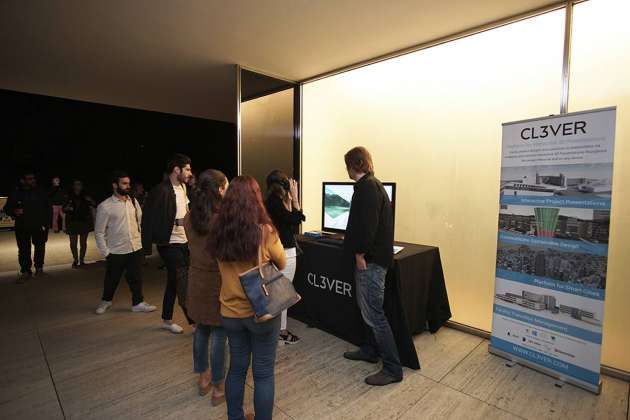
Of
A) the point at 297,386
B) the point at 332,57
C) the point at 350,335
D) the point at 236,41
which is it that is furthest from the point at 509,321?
the point at 236,41

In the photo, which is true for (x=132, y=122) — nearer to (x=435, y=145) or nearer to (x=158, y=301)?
(x=158, y=301)

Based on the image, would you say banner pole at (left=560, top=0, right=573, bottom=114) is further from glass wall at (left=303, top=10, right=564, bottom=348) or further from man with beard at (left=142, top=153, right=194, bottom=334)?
man with beard at (left=142, top=153, right=194, bottom=334)

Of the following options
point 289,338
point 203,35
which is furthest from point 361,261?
point 203,35

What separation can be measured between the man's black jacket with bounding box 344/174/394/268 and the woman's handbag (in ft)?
2.66

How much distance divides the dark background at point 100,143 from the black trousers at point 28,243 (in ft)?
11.9

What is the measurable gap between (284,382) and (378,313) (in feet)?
2.69

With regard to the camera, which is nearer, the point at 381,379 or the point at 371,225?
the point at 371,225

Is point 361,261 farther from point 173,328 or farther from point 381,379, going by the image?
point 173,328

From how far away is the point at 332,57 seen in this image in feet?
12.4

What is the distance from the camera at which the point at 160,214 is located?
3.08 m

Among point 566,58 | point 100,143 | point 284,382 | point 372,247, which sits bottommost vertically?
point 284,382

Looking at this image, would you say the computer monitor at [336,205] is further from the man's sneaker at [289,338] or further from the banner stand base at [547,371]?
the banner stand base at [547,371]

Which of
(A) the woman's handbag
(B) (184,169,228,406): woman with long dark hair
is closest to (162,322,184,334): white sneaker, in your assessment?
(B) (184,169,228,406): woman with long dark hair

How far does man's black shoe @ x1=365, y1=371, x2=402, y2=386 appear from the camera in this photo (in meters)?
2.43
